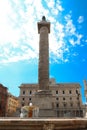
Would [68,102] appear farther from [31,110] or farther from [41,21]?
[31,110]

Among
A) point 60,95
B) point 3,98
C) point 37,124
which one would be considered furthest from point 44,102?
point 60,95

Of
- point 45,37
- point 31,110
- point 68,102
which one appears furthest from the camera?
point 68,102

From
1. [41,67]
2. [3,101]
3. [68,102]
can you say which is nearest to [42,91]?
[41,67]

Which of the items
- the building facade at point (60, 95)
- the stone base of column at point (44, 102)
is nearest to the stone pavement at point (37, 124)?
the stone base of column at point (44, 102)

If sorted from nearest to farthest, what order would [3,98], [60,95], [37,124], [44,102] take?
1. [37,124]
2. [44,102]
3. [3,98]
4. [60,95]

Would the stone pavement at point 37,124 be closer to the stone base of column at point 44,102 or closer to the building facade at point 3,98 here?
the stone base of column at point 44,102

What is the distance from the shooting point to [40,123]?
19.2 ft

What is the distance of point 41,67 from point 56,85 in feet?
139

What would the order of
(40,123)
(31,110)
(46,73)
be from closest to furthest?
(40,123) → (31,110) → (46,73)

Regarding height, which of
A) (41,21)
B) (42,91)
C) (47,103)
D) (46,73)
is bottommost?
(47,103)

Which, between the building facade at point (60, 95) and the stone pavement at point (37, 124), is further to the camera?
the building facade at point (60, 95)

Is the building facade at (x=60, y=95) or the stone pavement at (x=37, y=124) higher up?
the building facade at (x=60, y=95)

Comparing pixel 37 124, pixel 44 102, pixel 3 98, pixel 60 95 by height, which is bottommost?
pixel 37 124

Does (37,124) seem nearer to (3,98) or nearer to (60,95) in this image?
(3,98)
